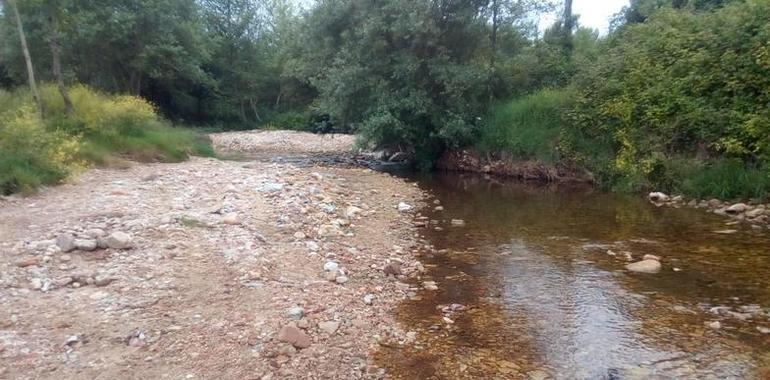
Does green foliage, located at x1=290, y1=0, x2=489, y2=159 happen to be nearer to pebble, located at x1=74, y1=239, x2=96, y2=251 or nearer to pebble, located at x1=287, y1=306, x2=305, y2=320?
pebble, located at x1=74, y1=239, x2=96, y2=251

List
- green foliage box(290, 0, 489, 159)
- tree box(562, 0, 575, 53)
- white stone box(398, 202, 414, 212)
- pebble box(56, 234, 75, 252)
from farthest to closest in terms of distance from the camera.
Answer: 1. tree box(562, 0, 575, 53)
2. green foliage box(290, 0, 489, 159)
3. white stone box(398, 202, 414, 212)
4. pebble box(56, 234, 75, 252)

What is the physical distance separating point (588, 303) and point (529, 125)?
Result: 1179 centimetres

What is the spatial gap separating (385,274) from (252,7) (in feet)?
142

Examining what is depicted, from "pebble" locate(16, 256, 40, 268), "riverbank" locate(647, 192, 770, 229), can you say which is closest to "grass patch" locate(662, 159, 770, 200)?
"riverbank" locate(647, 192, 770, 229)

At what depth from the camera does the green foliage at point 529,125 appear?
53.7ft

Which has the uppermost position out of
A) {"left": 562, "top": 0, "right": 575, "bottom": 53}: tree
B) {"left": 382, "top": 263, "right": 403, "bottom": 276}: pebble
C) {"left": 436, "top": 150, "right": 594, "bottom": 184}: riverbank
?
{"left": 562, "top": 0, "right": 575, "bottom": 53}: tree

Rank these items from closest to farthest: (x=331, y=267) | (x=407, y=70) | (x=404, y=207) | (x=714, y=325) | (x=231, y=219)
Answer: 1. (x=714, y=325)
2. (x=331, y=267)
3. (x=231, y=219)
4. (x=404, y=207)
5. (x=407, y=70)

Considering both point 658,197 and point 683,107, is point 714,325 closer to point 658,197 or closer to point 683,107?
point 658,197

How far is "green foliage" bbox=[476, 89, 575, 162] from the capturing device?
16.4m

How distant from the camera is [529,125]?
17.1 metres

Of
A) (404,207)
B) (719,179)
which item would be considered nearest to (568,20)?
(719,179)

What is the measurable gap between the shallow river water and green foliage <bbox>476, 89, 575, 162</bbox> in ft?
20.1

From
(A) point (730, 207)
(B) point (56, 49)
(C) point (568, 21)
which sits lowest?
(A) point (730, 207)

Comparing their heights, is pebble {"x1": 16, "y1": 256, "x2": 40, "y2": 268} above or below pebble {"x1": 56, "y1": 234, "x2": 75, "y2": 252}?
below
